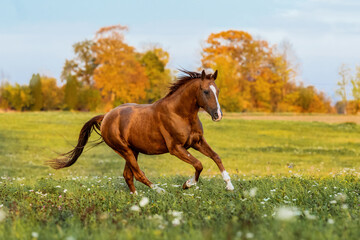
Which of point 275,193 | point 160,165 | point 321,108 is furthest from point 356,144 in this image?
point 321,108

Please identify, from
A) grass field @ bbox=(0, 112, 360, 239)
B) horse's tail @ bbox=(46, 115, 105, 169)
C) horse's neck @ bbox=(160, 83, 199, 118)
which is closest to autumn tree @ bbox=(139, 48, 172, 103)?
grass field @ bbox=(0, 112, 360, 239)

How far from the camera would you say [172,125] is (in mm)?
8180

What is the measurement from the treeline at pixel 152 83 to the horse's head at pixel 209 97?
4068 centimetres

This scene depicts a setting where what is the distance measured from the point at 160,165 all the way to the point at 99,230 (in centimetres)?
1499

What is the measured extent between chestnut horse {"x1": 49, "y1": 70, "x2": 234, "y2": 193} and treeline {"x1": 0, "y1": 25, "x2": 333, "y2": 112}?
40017 mm

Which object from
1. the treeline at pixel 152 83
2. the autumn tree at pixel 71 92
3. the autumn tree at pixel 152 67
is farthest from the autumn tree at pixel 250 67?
the autumn tree at pixel 71 92

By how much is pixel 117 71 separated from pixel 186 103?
48.5 m

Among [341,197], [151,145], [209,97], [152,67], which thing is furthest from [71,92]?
[341,197]

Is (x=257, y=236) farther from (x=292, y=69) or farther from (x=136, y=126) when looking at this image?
(x=292, y=69)

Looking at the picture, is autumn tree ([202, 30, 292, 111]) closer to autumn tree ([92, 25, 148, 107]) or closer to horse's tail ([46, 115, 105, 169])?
autumn tree ([92, 25, 148, 107])

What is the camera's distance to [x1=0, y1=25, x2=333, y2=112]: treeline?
54.6 m

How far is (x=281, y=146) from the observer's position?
2742cm

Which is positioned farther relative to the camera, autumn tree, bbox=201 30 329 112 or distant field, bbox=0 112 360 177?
autumn tree, bbox=201 30 329 112

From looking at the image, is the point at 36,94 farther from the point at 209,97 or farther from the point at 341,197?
the point at 341,197
